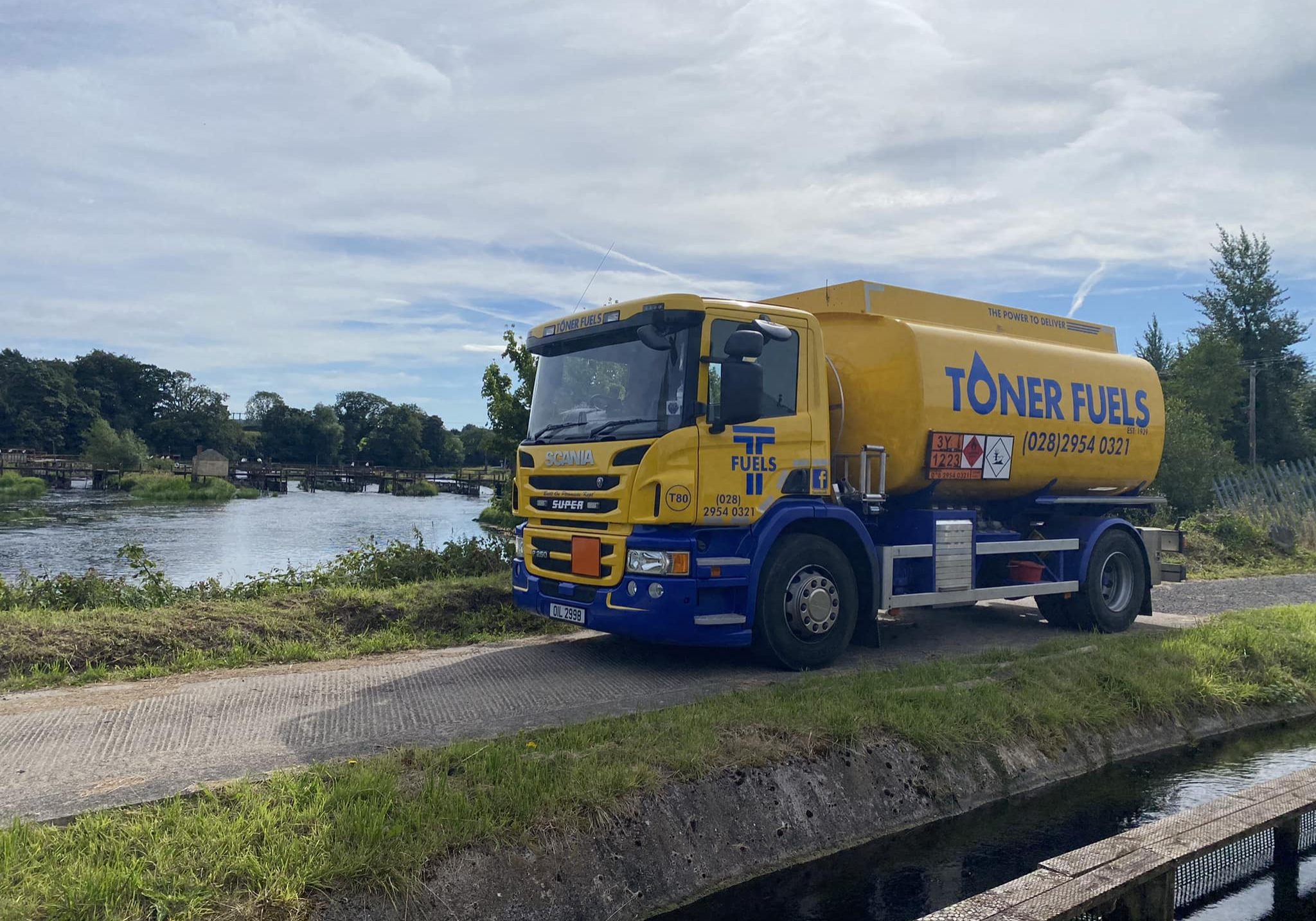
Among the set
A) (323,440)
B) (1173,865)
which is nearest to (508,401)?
(1173,865)

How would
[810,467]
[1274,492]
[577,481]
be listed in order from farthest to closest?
[1274,492]
[810,467]
[577,481]

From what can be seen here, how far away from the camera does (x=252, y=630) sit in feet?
26.7

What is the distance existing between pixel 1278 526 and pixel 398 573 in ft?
63.7

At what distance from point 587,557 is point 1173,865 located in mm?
4361

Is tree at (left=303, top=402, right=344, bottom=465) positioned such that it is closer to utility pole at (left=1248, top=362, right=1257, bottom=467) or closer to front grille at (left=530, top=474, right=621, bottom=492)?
utility pole at (left=1248, top=362, right=1257, bottom=467)

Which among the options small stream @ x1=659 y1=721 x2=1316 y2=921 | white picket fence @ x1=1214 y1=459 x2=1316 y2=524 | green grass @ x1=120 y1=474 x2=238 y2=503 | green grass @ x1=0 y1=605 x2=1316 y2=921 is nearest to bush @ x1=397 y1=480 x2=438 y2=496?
green grass @ x1=120 y1=474 x2=238 y2=503

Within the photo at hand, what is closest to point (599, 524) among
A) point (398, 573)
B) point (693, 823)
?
point (693, 823)

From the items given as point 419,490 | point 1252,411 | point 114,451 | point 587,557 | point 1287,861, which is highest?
point 1252,411

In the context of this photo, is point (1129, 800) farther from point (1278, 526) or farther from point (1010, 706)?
point (1278, 526)

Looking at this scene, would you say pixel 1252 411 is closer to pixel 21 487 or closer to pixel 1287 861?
pixel 1287 861

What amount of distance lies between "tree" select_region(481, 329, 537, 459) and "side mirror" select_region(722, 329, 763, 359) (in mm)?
15374

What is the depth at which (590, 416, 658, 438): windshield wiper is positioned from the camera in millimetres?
7088

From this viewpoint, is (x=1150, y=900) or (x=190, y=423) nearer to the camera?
(x=1150, y=900)

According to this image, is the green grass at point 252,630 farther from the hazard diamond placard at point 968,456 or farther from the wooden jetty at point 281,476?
the wooden jetty at point 281,476
